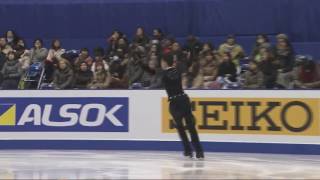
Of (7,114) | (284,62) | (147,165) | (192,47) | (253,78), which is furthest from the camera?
(192,47)

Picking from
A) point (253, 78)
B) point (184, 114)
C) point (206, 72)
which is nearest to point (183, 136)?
point (184, 114)

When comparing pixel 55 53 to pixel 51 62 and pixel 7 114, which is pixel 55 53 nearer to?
pixel 51 62

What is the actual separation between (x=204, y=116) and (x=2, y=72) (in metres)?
5.19

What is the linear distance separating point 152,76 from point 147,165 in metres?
3.91

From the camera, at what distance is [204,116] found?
47.8 ft

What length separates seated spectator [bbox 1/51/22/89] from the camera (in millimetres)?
16719

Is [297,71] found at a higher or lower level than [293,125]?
higher

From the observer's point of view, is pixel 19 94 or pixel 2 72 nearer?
pixel 19 94

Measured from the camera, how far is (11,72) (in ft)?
55.7

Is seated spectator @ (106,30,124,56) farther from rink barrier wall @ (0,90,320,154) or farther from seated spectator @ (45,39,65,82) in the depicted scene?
rink barrier wall @ (0,90,320,154)

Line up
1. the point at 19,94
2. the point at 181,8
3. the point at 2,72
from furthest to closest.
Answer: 1. the point at 181,8
2. the point at 2,72
3. the point at 19,94

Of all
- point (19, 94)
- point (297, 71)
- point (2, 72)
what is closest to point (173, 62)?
point (297, 71)

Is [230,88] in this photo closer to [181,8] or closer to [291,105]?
[291,105]

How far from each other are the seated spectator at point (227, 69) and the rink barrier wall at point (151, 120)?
993 millimetres
